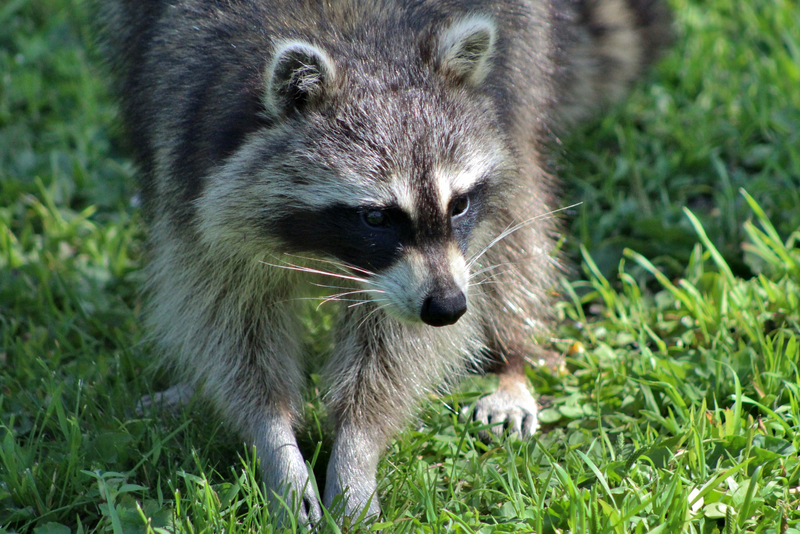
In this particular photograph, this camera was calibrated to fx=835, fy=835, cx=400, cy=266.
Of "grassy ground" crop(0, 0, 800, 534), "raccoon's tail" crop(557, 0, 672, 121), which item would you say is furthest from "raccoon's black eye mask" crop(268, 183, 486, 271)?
"raccoon's tail" crop(557, 0, 672, 121)

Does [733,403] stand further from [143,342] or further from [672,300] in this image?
[143,342]

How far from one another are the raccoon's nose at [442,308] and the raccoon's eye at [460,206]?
0.25m

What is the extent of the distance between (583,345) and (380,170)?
129cm

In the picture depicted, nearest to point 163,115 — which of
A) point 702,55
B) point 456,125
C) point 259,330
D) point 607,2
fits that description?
point 259,330

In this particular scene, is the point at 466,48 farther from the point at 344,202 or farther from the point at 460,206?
the point at 344,202

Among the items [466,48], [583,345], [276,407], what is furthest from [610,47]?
[276,407]

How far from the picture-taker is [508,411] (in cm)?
286

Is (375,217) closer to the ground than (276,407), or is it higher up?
higher up

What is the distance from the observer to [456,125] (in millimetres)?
2352

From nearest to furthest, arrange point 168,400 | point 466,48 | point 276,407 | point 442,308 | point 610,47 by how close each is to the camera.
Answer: point 442,308
point 466,48
point 276,407
point 168,400
point 610,47

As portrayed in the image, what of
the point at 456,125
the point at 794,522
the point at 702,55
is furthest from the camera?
the point at 702,55

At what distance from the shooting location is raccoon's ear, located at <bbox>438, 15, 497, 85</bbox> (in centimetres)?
239

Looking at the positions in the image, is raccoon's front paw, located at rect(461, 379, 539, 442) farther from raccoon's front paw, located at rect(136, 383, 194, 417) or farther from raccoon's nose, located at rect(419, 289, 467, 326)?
raccoon's front paw, located at rect(136, 383, 194, 417)

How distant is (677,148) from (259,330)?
238 cm
